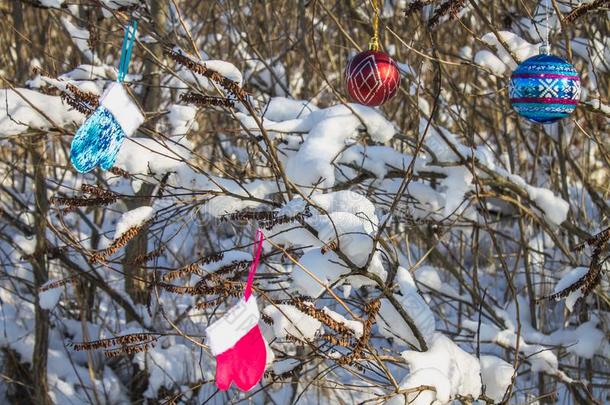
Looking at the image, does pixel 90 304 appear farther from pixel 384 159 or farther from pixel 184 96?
pixel 184 96

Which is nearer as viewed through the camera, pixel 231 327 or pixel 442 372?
pixel 231 327

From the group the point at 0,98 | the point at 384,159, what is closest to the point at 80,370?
the point at 0,98

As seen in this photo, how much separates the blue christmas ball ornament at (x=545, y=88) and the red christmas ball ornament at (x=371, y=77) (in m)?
0.35

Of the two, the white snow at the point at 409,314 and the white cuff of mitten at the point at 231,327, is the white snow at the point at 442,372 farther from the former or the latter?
the white cuff of mitten at the point at 231,327

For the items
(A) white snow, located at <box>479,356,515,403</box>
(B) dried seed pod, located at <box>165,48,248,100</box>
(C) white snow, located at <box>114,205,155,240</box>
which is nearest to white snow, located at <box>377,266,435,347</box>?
(A) white snow, located at <box>479,356,515,403</box>

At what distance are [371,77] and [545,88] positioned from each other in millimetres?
462

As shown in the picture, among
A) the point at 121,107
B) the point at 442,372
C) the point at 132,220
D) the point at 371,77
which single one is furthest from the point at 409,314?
the point at 121,107

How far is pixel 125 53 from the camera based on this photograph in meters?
1.89

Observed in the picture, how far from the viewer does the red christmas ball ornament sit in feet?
7.01

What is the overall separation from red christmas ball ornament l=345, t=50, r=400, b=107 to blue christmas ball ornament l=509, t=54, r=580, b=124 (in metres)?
0.35

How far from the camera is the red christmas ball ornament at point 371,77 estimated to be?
214 cm

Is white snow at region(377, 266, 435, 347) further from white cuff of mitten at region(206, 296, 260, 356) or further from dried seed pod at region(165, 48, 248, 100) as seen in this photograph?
dried seed pod at region(165, 48, 248, 100)

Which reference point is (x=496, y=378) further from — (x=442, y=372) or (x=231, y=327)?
(x=231, y=327)

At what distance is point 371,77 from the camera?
2133 millimetres
